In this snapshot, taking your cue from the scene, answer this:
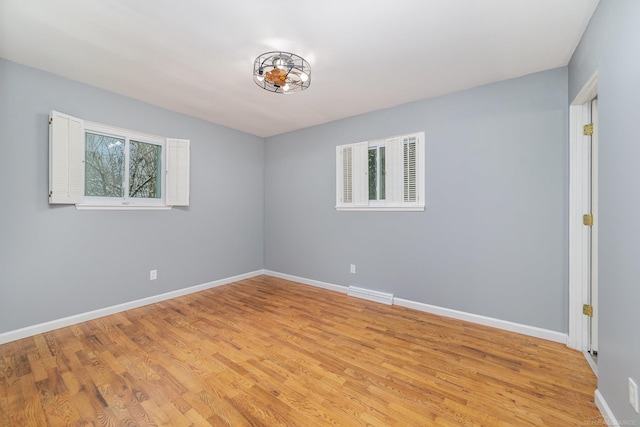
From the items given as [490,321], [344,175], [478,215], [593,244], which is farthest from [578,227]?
[344,175]

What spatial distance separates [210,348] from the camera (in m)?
2.29

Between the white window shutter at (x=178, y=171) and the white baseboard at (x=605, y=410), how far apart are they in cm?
441

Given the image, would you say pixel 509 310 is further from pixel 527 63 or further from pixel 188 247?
pixel 188 247

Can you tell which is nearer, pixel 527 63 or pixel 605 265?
pixel 605 265

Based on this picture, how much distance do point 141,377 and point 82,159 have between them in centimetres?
240

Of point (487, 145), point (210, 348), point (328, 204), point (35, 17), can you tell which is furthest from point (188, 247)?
point (487, 145)

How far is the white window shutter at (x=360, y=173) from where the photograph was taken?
145 inches

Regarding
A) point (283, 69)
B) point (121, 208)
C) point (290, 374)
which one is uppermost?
point (283, 69)

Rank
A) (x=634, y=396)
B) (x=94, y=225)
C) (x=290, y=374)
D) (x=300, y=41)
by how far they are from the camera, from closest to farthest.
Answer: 1. (x=634, y=396)
2. (x=290, y=374)
3. (x=300, y=41)
4. (x=94, y=225)

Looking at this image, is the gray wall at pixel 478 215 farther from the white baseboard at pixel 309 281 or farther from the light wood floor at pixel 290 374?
the light wood floor at pixel 290 374

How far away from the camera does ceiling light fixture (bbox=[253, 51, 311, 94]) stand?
221cm

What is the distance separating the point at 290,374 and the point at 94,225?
2.78 meters

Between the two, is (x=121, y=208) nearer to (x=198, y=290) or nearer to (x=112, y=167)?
(x=112, y=167)

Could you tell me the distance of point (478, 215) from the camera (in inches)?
110
